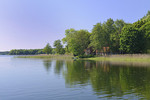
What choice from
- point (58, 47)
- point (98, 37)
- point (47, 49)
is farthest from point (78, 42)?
point (47, 49)

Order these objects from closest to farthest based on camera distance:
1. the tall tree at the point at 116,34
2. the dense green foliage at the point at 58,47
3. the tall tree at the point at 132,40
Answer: the tall tree at the point at 132,40
the tall tree at the point at 116,34
the dense green foliage at the point at 58,47

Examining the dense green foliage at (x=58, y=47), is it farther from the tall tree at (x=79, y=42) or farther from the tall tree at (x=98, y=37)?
the tall tree at (x=98, y=37)

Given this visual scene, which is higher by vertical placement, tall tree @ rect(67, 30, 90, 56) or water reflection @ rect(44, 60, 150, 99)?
tall tree @ rect(67, 30, 90, 56)

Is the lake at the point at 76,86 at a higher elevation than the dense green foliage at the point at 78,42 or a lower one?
lower

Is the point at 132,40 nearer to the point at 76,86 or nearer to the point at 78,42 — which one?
the point at 78,42

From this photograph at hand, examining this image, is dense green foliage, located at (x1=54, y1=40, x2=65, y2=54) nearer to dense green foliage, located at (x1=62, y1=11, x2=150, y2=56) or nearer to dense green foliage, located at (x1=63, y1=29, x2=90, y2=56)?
dense green foliage, located at (x1=63, y1=29, x2=90, y2=56)

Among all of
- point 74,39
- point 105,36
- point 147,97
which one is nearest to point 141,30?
point 105,36

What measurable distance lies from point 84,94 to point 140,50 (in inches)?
3092

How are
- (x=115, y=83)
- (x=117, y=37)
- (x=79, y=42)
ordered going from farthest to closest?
(x=79, y=42)
(x=117, y=37)
(x=115, y=83)

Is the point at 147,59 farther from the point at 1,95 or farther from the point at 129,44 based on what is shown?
the point at 1,95

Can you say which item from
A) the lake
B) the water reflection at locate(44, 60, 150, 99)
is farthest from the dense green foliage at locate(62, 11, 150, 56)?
the lake

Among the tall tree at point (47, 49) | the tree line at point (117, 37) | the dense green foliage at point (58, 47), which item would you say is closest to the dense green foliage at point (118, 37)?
the tree line at point (117, 37)

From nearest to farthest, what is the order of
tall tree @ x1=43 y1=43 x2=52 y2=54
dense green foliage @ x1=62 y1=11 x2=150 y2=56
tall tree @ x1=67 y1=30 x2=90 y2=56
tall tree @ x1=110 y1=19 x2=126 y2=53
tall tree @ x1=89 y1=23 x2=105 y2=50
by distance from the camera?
dense green foliage @ x1=62 y1=11 x2=150 y2=56
tall tree @ x1=89 y1=23 x2=105 y2=50
tall tree @ x1=110 y1=19 x2=126 y2=53
tall tree @ x1=67 y1=30 x2=90 y2=56
tall tree @ x1=43 y1=43 x2=52 y2=54

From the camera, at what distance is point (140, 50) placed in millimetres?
85750
